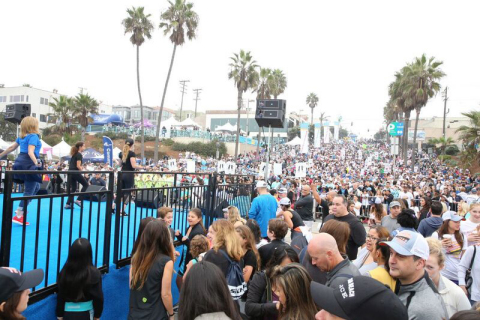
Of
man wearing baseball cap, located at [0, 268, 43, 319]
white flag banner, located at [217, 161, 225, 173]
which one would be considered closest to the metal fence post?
man wearing baseball cap, located at [0, 268, 43, 319]

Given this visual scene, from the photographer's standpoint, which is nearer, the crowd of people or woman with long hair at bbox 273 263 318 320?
the crowd of people

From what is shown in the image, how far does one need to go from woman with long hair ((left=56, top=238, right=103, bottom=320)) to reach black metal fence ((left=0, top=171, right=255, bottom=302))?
0.29 meters

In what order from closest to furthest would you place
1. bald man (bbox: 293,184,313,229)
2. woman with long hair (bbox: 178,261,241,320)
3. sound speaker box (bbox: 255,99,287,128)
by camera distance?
woman with long hair (bbox: 178,261,241,320) < bald man (bbox: 293,184,313,229) < sound speaker box (bbox: 255,99,287,128)

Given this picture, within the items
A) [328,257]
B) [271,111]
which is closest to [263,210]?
[328,257]

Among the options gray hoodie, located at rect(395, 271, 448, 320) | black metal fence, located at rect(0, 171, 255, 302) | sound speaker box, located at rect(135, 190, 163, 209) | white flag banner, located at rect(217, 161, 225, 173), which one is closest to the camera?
gray hoodie, located at rect(395, 271, 448, 320)

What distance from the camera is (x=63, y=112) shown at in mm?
40312

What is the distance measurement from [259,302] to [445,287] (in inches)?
68.2

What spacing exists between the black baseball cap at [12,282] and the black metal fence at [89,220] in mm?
1024

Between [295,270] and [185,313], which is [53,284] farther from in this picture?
[295,270]

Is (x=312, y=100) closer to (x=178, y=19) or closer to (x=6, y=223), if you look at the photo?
(x=178, y=19)

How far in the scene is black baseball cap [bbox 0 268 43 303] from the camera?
2.04 metres

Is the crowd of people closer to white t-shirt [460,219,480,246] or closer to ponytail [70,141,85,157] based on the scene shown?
white t-shirt [460,219,480,246]

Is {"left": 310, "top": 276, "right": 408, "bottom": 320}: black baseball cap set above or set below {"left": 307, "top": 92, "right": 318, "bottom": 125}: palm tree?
below

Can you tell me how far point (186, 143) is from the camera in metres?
51.2
